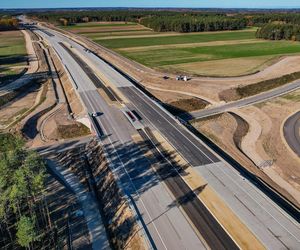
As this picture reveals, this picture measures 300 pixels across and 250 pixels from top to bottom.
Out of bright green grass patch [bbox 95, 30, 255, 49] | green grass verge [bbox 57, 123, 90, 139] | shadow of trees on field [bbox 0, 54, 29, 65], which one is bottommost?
bright green grass patch [bbox 95, 30, 255, 49]

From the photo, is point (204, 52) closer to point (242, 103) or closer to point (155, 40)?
point (155, 40)

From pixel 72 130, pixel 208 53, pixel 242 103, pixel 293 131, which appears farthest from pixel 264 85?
pixel 72 130

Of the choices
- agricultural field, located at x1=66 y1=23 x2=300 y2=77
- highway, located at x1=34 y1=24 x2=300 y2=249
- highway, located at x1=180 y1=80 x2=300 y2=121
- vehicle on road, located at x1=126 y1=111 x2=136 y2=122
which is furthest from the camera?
agricultural field, located at x1=66 y1=23 x2=300 y2=77

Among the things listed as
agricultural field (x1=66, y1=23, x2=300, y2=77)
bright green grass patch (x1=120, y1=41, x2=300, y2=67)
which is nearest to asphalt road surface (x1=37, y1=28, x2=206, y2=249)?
agricultural field (x1=66, y1=23, x2=300, y2=77)

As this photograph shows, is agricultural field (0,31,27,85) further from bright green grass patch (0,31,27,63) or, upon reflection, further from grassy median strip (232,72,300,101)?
grassy median strip (232,72,300,101)

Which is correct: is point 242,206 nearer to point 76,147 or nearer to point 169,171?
point 169,171

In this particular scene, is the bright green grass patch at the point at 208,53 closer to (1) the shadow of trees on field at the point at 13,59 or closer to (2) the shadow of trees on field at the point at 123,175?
(1) the shadow of trees on field at the point at 13,59

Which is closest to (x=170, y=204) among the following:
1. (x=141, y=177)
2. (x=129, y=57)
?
(x=141, y=177)
